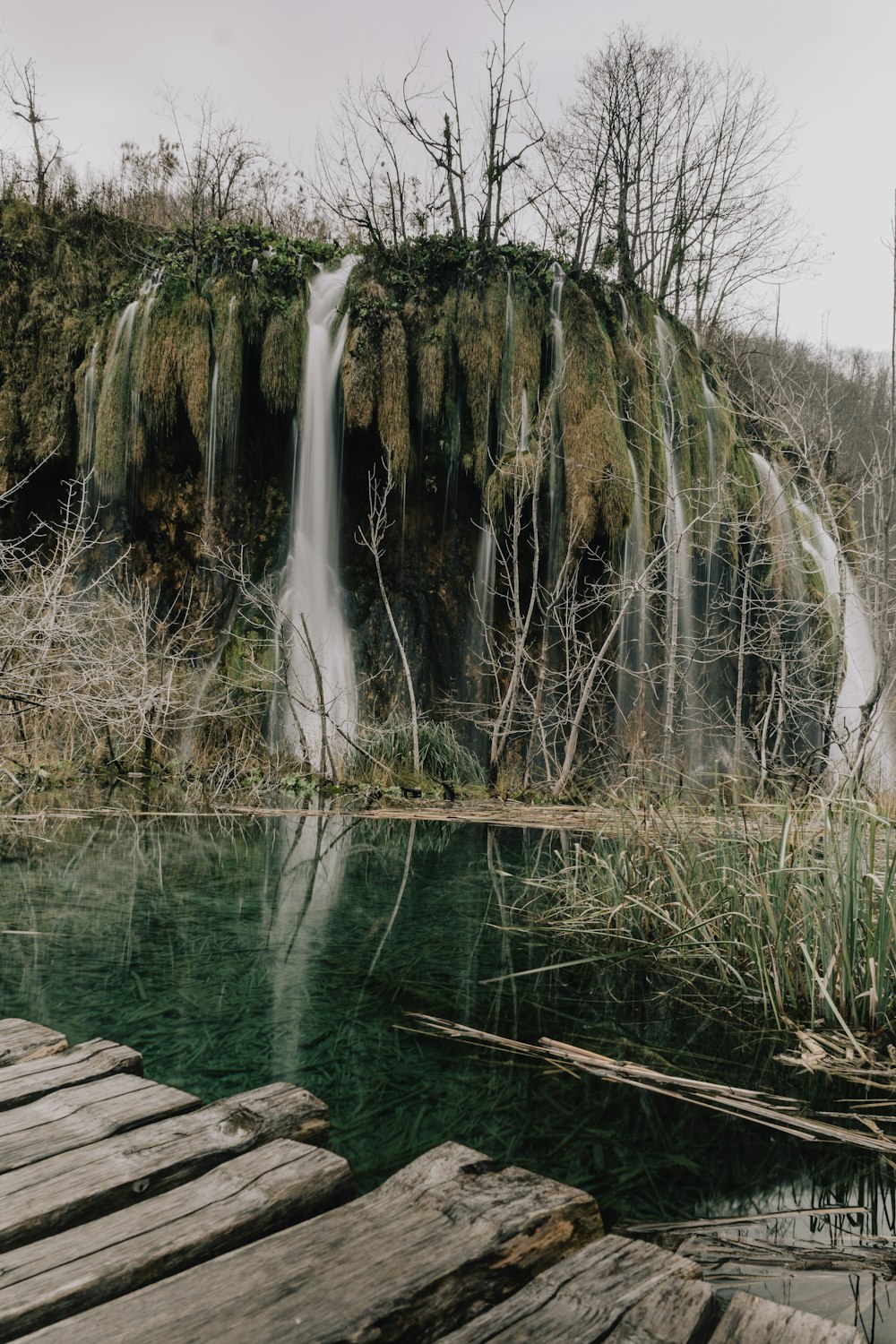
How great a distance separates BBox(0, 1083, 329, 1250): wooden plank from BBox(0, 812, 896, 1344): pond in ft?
1.48

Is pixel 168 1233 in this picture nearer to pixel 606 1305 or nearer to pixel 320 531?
pixel 606 1305

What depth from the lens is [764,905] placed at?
12.8 feet

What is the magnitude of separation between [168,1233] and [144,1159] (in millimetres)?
268

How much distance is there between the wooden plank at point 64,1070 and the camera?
219 cm

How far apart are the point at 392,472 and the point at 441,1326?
11549 mm

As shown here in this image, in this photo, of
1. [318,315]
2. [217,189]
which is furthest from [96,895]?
[217,189]

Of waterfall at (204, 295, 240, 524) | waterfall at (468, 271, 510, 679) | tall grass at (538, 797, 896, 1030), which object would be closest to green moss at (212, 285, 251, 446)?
waterfall at (204, 295, 240, 524)

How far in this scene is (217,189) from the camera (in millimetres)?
15547

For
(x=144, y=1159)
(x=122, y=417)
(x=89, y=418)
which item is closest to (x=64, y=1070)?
(x=144, y=1159)

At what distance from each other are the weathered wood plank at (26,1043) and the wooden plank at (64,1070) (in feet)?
0.10

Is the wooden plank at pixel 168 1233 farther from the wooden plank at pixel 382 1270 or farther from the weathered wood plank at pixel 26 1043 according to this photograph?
the weathered wood plank at pixel 26 1043

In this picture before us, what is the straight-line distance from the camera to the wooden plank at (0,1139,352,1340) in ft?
4.73

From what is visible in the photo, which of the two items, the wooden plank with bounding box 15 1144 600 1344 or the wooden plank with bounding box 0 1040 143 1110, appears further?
the wooden plank with bounding box 0 1040 143 1110

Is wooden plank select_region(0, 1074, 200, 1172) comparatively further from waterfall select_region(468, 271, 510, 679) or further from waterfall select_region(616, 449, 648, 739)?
waterfall select_region(468, 271, 510, 679)
